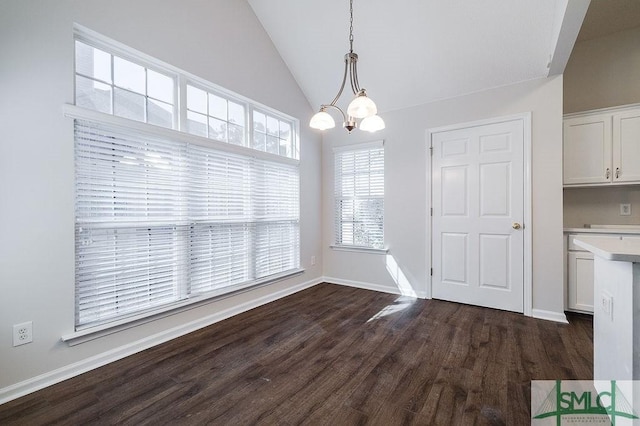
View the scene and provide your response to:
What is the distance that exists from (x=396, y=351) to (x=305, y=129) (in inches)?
126

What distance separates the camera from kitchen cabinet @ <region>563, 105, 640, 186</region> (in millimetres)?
2939

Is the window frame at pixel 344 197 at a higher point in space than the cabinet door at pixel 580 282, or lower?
higher

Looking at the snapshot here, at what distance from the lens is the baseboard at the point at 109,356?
177 cm

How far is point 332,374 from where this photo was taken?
2.00 meters

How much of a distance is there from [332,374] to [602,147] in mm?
3715

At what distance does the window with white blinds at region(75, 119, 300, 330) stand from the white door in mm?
2232

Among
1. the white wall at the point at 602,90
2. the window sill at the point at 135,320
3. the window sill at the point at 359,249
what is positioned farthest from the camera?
the window sill at the point at 359,249

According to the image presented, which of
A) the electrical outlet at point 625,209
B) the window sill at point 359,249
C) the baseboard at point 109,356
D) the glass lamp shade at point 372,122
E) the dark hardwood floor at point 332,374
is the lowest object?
A: the dark hardwood floor at point 332,374

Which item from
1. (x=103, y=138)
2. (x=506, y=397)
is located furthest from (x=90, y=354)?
(x=506, y=397)

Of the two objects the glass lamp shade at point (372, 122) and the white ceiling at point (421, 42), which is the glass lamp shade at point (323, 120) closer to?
the glass lamp shade at point (372, 122)

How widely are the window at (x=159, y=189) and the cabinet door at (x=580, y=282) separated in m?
3.43

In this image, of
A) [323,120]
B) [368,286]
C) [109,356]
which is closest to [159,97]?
[323,120]

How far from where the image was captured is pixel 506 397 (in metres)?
1.73

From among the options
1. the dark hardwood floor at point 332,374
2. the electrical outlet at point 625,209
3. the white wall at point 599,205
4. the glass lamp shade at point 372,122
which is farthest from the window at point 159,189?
the electrical outlet at point 625,209
